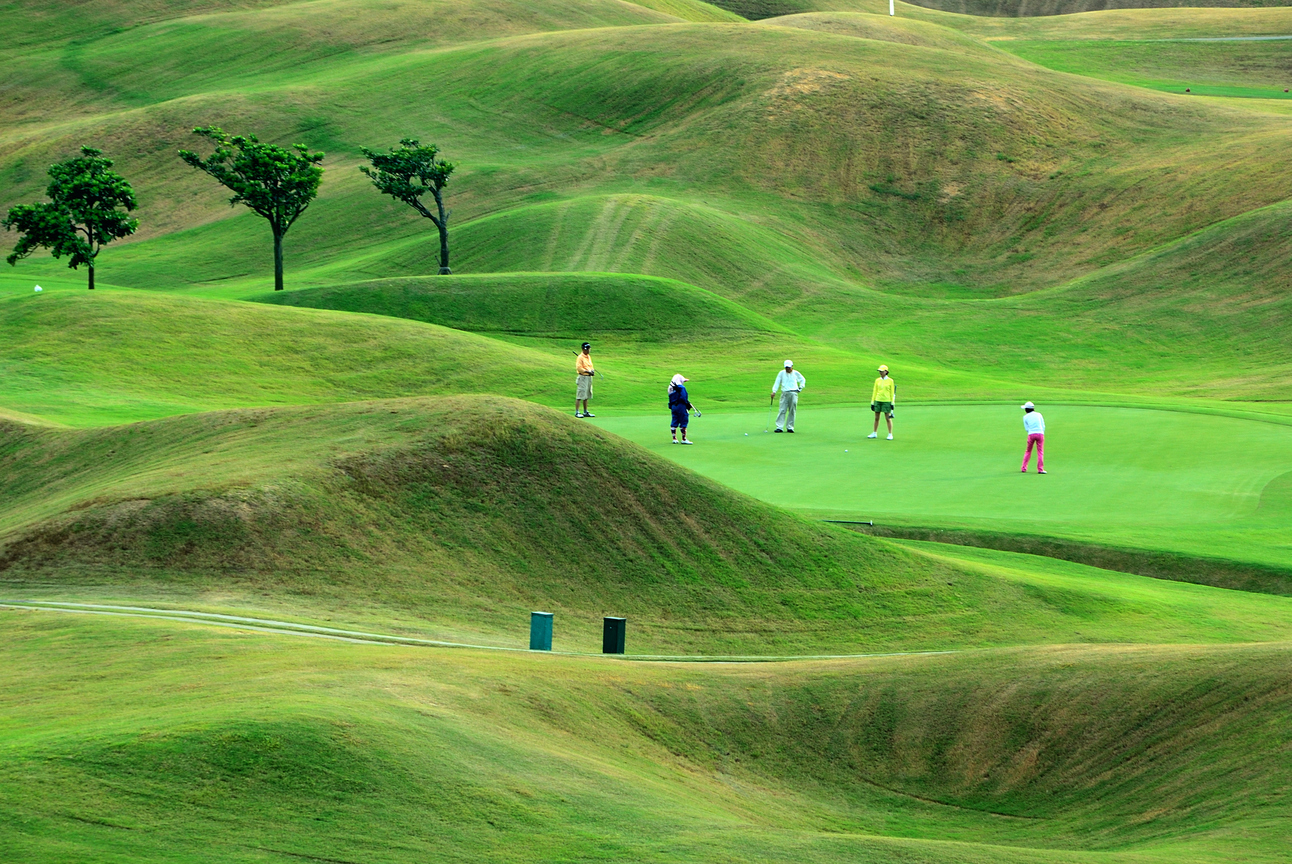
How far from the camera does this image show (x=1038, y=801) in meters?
12.6

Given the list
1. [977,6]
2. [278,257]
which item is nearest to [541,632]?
[278,257]

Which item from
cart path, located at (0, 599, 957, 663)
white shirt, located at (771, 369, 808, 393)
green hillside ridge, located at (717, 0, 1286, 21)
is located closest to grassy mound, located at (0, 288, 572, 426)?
white shirt, located at (771, 369, 808, 393)

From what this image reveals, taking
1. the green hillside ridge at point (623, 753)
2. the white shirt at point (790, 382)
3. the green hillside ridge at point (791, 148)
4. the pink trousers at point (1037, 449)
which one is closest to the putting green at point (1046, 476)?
the pink trousers at point (1037, 449)

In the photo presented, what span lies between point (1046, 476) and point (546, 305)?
31253mm

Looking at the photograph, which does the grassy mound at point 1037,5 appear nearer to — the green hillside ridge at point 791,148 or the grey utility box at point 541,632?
the green hillside ridge at point 791,148

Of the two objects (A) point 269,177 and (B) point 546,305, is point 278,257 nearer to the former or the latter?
(A) point 269,177

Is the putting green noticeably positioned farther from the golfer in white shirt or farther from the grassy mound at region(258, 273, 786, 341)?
the grassy mound at region(258, 273, 786, 341)

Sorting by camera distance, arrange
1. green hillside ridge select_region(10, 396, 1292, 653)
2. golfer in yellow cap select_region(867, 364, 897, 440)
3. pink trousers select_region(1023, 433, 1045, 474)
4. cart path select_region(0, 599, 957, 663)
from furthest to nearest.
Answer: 1. golfer in yellow cap select_region(867, 364, 897, 440)
2. pink trousers select_region(1023, 433, 1045, 474)
3. green hillside ridge select_region(10, 396, 1292, 653)
4. cart path select_region(0, 599, 957, 663)

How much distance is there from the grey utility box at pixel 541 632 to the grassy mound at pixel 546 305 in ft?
129

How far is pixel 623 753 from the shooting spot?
493 inches

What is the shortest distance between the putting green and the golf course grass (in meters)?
0.18

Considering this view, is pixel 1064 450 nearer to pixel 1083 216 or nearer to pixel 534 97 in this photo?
pixel 1083 216

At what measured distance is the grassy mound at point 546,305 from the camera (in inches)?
2192

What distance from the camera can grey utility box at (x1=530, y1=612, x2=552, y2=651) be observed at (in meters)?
16.3
